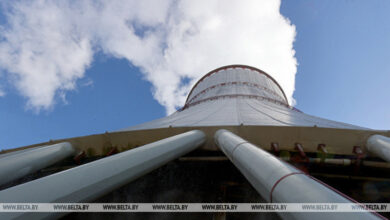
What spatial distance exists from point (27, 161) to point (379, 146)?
15.3 feet

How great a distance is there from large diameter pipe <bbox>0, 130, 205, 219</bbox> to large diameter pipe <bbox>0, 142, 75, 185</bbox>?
1.53 meters

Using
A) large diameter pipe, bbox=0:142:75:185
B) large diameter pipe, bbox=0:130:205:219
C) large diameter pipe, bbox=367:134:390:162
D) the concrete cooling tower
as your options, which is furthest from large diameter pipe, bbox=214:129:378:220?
large diameter pipe, bbox=0:142:75:185

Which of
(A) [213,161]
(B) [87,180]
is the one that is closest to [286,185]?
(B) [87,180]

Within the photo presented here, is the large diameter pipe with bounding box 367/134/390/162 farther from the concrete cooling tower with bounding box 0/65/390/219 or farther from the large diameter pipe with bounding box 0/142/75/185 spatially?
the large diameter pipe with bounding box 0/142/75/185

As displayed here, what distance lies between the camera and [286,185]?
1.14m

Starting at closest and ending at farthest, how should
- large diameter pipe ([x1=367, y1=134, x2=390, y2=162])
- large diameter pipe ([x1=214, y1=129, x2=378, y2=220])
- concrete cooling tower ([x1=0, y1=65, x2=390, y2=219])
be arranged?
large diameter pipe ([x1=214, y1=129, x2=378, y2=220])
concrete cooling tower ([x1=0, y1=65, x2=390, y2=219])
large diameter pipe ([x1=367, y1=134, x2=390, y2=162])

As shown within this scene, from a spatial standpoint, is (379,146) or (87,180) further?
(379,146)

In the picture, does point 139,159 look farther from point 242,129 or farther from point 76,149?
point 76,149

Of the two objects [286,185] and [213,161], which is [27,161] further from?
[286,185]

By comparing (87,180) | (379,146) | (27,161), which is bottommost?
(87,180)

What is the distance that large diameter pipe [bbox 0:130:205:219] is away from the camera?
100 centimetres

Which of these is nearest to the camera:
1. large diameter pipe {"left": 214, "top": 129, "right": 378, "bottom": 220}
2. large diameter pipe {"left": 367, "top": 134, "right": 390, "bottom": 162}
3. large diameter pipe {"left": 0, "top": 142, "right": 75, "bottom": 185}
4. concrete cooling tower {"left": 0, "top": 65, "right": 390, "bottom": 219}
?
large diameter pipe {"left": 214, "top": 129, "right": 378, "bottom": 220}

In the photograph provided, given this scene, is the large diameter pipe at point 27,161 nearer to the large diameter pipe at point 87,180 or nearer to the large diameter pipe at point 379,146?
the large diameter pipe at point 87,180

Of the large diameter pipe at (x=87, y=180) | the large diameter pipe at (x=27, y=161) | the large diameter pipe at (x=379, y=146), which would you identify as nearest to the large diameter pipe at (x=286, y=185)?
the large diameter pipe at (x=87, y=180)
